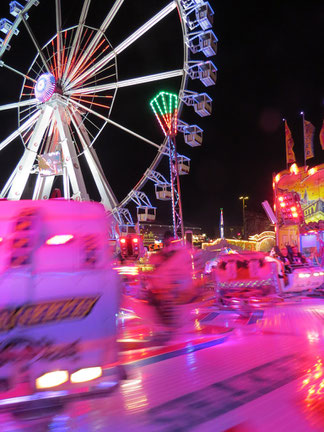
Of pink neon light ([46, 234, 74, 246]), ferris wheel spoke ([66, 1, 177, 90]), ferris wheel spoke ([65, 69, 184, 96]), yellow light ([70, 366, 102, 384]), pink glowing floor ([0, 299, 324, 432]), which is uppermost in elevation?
ferris wheel spoke ([66, 1, 177, 90])

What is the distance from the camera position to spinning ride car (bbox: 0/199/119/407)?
11.5 feet

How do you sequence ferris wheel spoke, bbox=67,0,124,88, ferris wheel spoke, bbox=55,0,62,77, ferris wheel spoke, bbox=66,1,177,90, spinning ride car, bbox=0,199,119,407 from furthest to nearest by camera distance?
1. ferris wheel spoke, bbox=55,0,62,77
2. ferris wheel spoke, bbox=67,0,124,88
3. ferris wheel spoke, bbox=66,1,177,90
4. spinning ride car, bbox=0,199,119,407

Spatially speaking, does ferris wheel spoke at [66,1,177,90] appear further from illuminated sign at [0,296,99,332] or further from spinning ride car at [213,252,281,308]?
illuminated sign at [0,296,99,332]

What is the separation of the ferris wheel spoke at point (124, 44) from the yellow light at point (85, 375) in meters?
18.1

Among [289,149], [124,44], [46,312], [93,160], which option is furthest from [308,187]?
[46,312]

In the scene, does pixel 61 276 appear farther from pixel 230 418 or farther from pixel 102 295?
pixel 230 418

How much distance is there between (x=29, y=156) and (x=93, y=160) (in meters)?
3.20

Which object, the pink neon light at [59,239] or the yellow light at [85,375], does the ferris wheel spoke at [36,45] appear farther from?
the yellow light at [85,375]

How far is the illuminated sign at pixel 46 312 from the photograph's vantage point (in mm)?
3455

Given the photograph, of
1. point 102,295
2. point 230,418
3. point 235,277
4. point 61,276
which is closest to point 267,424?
point 230,418

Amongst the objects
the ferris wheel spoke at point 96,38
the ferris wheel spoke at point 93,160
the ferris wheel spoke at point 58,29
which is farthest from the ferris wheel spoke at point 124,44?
the ferris wheel spoke at point 93,160

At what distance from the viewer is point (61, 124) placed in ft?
66.4

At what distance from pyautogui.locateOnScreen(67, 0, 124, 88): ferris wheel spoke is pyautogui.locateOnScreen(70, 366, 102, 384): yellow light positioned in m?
19.2

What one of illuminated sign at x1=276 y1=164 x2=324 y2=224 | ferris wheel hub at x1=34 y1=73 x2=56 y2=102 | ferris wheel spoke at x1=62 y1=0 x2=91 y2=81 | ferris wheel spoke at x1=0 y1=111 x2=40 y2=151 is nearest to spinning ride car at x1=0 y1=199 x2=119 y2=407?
ferris wheel hub at x1=34 y1=73 x2=56 y2=102
